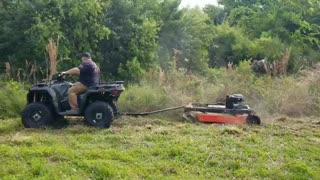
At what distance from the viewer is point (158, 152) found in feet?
24.8

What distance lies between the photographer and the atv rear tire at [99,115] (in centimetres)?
912

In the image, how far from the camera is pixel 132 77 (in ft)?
47.3

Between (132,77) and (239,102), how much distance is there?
16.4ft

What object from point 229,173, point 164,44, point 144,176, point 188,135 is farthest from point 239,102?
point 164,44

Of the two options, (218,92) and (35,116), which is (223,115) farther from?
(35,116)

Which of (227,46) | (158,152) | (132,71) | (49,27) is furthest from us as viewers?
(227,46)

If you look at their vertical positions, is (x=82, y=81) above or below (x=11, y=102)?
above

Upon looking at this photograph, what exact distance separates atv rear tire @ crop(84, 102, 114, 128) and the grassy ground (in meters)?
0.22

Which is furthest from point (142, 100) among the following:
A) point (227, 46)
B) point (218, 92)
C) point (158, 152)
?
point (227, 46)

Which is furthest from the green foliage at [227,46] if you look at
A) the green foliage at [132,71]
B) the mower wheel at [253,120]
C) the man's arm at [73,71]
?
the man's arm at [73,71]

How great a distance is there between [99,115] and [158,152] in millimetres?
2028

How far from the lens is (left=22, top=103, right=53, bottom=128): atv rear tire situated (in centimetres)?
913

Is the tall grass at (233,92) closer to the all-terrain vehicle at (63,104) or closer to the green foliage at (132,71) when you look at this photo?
the green foliage at (132,71)

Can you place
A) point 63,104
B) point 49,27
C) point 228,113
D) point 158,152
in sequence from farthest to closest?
point 49,27, point 228,113, point 63,104, point 158,152
